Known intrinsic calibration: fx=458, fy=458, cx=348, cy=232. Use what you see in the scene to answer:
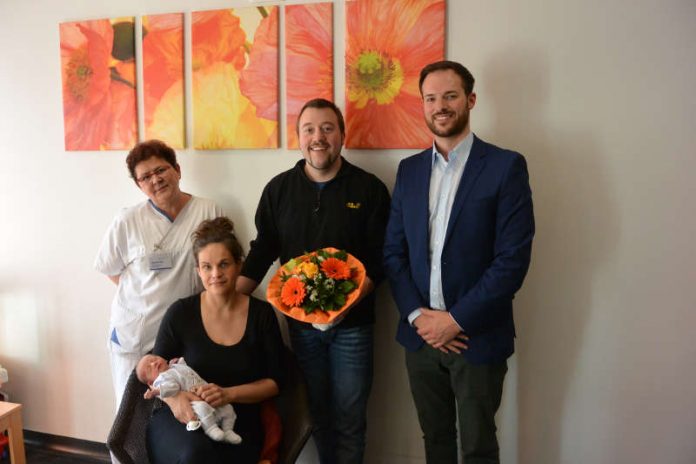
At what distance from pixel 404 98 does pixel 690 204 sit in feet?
4.21

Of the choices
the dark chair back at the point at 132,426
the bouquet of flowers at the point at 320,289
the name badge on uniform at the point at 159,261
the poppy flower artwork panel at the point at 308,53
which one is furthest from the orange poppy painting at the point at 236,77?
the dark chair back at the point at 132,426

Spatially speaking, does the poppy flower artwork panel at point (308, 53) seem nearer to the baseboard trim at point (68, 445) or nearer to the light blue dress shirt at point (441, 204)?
the light blue dress shirt at point (441, 204)

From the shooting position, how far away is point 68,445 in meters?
2.78

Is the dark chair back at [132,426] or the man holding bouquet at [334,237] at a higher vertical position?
the man holding bouquet at [334,237]

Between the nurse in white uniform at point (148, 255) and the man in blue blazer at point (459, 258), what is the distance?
986mm

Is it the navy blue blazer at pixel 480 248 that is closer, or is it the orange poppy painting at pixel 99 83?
the navy blue blazer at pixel 480 248

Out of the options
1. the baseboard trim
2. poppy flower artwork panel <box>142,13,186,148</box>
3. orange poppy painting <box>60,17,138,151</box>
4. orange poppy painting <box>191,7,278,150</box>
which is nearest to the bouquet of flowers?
orange poppy painting <box>191,7,278,150</box>

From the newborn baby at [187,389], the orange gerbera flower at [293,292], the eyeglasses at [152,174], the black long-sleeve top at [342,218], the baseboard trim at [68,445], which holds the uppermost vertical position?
the eyeglasses at [152,174]

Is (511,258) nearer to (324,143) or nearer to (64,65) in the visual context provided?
(324,143)

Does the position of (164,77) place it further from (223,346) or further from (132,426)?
(132,426)

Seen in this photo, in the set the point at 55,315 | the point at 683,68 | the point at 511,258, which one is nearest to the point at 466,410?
the point at 511,258

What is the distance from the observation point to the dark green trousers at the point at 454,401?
1.71 metres

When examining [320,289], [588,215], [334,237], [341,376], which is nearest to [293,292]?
[320,289]

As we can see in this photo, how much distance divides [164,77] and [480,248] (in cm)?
185
